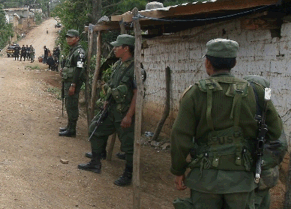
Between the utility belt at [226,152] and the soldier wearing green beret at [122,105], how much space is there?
219 centimetres

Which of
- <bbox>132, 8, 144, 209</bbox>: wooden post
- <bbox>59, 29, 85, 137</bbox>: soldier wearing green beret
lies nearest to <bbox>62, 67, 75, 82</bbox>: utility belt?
<bbox>59, 29, 85, 137</bbox>: soldier wearing green beret

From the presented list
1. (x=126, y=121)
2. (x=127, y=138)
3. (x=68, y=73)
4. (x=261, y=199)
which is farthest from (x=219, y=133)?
(x=68, y=73)

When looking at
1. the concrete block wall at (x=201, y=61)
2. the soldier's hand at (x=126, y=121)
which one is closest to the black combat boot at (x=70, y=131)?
the soldier's hand at (x=126, y=121)

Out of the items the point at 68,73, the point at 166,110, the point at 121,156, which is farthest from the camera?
the point at 166,110

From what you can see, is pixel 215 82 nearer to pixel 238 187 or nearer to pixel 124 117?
pixel 238 187

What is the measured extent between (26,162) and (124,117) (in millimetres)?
1413

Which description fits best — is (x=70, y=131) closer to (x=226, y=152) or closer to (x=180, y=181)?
(x=180, y=181)

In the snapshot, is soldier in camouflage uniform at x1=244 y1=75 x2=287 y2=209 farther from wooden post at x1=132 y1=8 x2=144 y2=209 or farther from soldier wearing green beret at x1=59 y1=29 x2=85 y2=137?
soldier wearing green beret at x1=59 y1=29 x2=85 y2=137

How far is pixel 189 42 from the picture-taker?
771 centimetres

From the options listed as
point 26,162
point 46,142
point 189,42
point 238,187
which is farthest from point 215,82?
point 189,42

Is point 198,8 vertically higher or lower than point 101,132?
higher

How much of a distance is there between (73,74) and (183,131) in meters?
4.10

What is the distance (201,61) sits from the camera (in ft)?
24.2

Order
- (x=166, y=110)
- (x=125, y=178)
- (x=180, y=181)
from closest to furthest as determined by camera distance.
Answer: (x=180, y=181) < (x=125, y=178) < (x=166, y=110)
